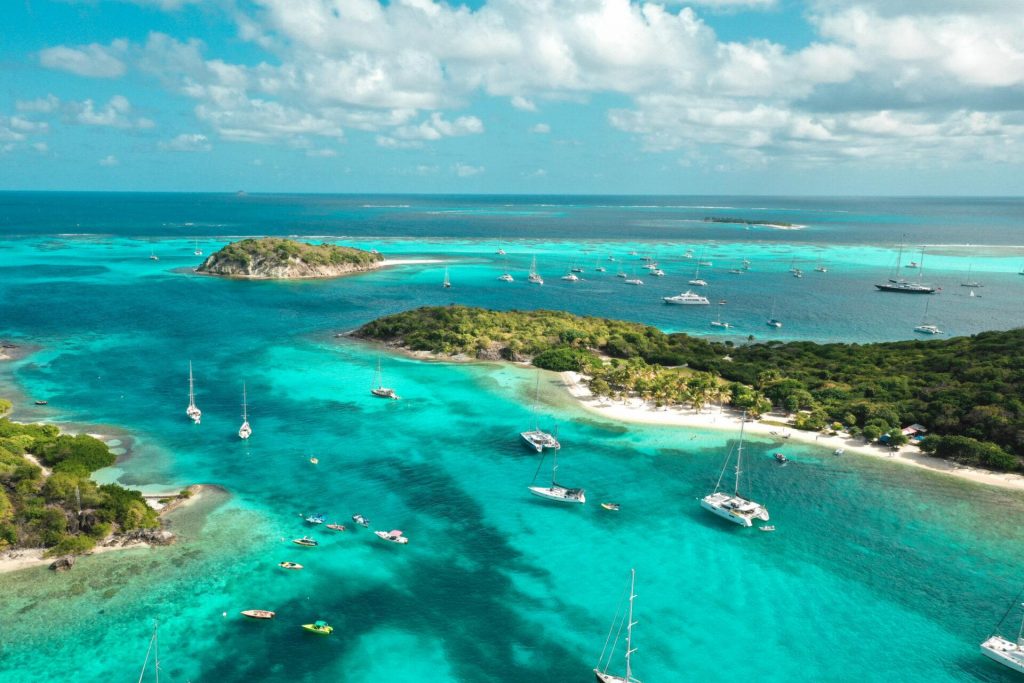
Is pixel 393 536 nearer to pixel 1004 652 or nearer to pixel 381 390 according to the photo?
pixel 381 390

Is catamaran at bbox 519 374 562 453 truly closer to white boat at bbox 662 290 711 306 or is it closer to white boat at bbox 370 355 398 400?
white boat at bbox 370 355 398 400

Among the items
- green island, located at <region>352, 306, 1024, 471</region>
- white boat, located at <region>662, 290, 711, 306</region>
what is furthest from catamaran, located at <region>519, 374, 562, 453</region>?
white boat, located at <region>662, 290, 711, 306</region>

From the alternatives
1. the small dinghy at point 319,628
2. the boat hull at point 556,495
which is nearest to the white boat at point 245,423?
the boat hull at point 556,495

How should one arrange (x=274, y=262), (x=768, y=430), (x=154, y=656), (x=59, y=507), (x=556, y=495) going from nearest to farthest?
(x=154, y=656), (x=59, y=507), (x=556, y=495), (x=768, y=430), (x=274, y=262)

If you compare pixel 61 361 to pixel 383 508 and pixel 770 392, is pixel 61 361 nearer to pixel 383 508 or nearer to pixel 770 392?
pixel 383 508

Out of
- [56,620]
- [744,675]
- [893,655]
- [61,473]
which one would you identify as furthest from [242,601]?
[893,655]

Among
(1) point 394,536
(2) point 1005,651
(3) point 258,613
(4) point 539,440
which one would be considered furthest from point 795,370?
(3) point 258,613

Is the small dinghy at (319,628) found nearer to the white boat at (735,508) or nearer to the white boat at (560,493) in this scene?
the white boat at (560,493)
